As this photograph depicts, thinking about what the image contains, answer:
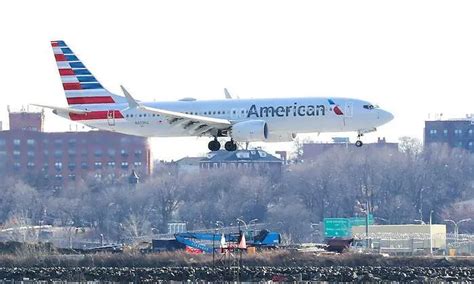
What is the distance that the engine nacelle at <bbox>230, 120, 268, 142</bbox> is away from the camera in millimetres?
113312

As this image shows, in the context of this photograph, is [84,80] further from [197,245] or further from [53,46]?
[197,245]

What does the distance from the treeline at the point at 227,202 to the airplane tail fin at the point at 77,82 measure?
48195mm

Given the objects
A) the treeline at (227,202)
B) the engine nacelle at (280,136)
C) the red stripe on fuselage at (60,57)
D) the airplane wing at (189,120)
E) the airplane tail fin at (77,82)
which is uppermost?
the red stripe on fuselage at (60,57)

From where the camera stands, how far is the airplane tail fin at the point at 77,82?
400 ft

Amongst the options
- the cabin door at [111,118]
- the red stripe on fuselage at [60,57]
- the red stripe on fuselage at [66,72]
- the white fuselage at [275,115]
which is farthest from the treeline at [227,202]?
the white fuselage at [275,115]

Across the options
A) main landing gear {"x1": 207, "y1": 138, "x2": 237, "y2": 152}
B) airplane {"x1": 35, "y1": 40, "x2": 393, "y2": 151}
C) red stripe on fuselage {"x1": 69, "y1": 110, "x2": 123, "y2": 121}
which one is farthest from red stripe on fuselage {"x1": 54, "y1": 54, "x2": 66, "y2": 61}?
main landing gear {"x1": 207, "y1": 138, "x2": 237, "y2": 152}

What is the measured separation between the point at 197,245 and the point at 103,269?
2397cm

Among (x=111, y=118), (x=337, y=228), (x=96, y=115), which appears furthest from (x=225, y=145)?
(x=337, y=228)

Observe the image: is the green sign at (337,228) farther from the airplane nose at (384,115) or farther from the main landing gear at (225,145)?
the airplane nose at (384,115)

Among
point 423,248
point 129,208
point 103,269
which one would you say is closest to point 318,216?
point 129,208

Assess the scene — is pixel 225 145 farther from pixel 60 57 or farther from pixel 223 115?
pixel 60 57

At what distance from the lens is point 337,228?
161 metres

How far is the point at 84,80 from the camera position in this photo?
12431 centimetres

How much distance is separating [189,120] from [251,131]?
464 centimetres
